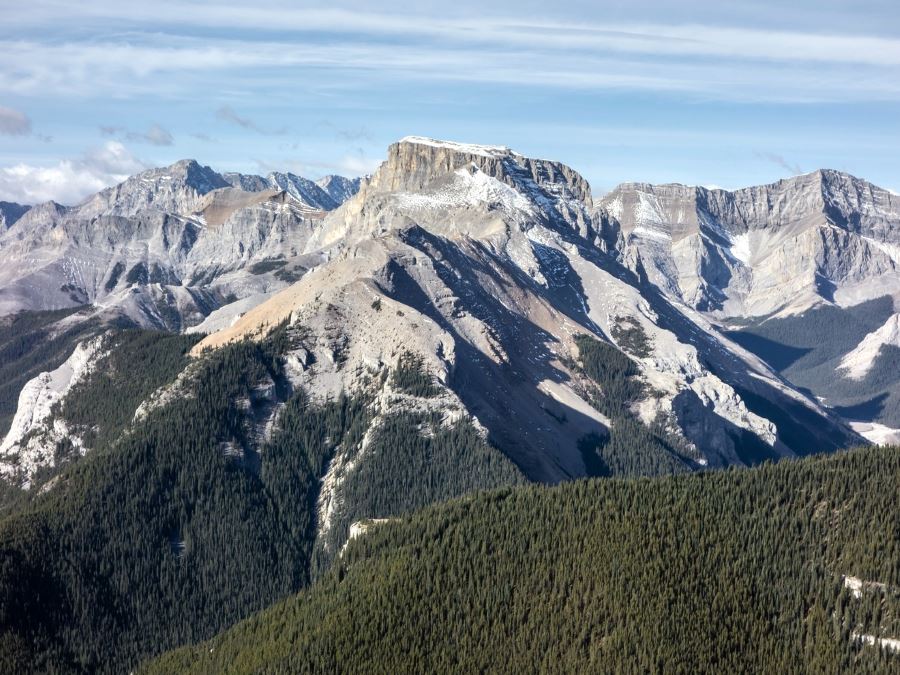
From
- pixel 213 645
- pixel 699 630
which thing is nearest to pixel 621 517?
pixel 699 630

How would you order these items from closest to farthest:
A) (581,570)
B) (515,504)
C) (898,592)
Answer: (898,592)
(581,570)
(515,504)

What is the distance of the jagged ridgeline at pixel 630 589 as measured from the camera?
159125 mm

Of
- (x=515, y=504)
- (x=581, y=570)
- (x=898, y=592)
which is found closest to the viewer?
(x=898, y=592)

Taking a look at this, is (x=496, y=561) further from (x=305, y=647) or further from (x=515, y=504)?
(x=305, y=647)

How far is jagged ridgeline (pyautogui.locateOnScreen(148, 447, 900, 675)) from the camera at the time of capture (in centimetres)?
15912

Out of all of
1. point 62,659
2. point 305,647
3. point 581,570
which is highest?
point 581,570

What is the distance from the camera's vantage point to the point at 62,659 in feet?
639

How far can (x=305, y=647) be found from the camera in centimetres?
16762

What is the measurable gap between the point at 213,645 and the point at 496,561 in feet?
134

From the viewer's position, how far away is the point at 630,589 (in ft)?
547

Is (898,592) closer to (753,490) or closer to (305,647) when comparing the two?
(753,490)

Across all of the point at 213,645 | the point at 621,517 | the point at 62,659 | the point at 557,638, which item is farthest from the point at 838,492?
the point at 62,659

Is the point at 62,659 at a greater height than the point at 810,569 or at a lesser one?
lesser

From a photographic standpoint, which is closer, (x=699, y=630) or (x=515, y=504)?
(x=699, y=630)
